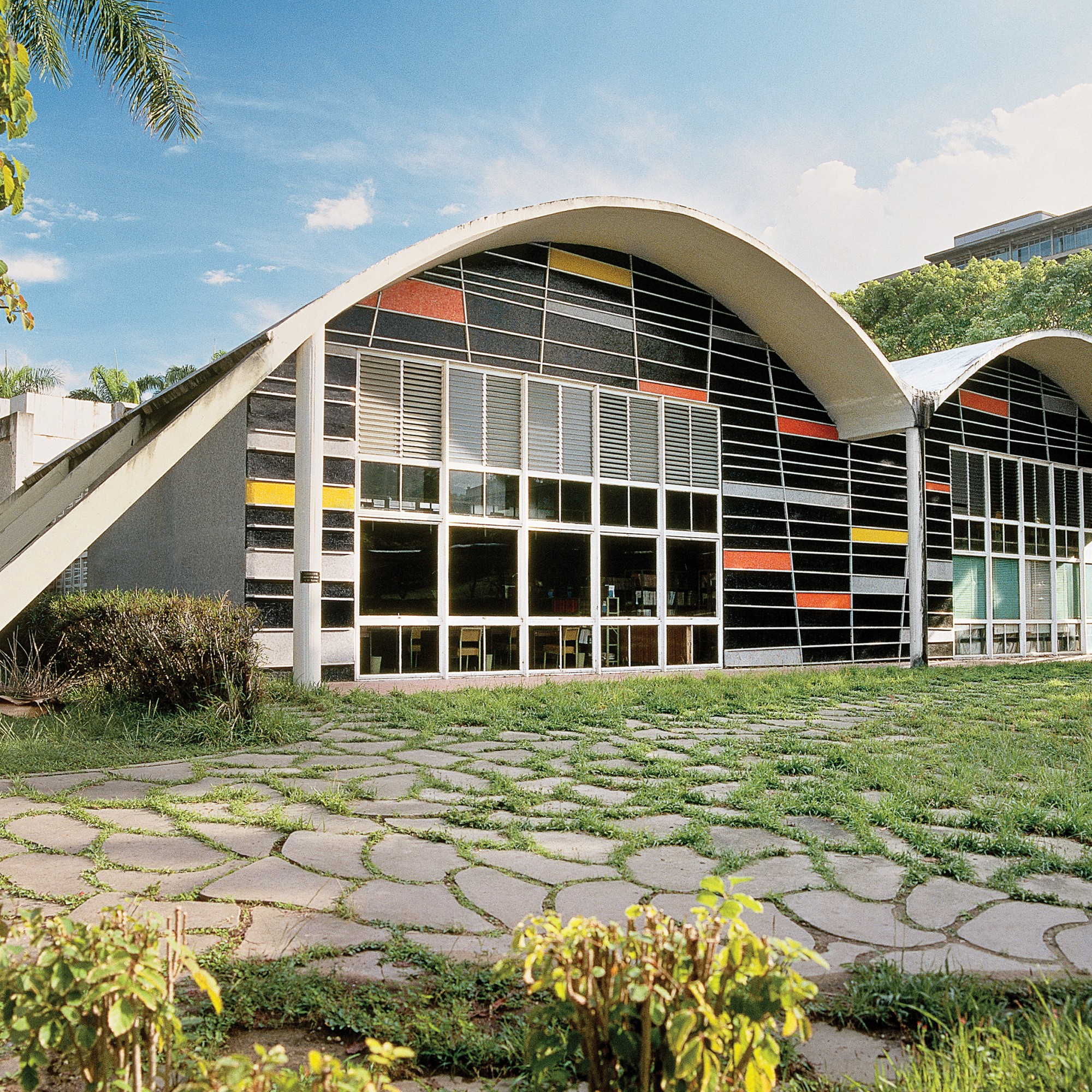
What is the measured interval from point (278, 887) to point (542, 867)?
0.95 meters

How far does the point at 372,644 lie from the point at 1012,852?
277 inches

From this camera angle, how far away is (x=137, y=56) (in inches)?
441

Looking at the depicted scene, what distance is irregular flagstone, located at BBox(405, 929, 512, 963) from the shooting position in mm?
2494

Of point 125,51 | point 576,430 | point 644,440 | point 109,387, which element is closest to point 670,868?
point 576,430

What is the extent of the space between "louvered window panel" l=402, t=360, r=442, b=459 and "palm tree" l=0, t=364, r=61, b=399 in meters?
29.3

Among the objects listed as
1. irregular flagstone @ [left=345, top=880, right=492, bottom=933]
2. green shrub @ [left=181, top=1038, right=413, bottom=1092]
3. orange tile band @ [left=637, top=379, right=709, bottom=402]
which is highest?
orange tile band @ [left=637, top=379, right=709, bottom=402]

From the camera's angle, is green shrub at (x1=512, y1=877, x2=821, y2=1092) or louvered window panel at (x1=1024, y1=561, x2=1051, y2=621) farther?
louvered window panel at (x1=1024, y1=561, x2=1051, y2=621)

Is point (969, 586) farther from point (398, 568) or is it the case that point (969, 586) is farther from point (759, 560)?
point (398, 568)

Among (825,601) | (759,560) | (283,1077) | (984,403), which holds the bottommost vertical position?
(283,1077)

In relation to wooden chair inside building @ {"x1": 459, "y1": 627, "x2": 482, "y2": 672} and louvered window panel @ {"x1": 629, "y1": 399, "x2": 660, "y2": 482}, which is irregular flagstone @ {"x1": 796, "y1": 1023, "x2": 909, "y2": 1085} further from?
louvered window panel @ {"x1": 629, "y1": 399, "x2": 660, "y2": 482}

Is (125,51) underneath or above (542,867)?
above

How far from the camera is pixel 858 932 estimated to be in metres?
2.73

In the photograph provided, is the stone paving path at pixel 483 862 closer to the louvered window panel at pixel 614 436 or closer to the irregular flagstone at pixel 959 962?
the irregular flagstone at pixel 959 962

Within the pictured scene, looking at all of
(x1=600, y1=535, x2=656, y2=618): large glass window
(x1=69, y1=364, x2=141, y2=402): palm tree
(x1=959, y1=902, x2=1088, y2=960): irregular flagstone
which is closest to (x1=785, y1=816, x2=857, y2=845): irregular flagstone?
(x1=959, y1=902, x2=1088, y2=960): irregular flagstone
